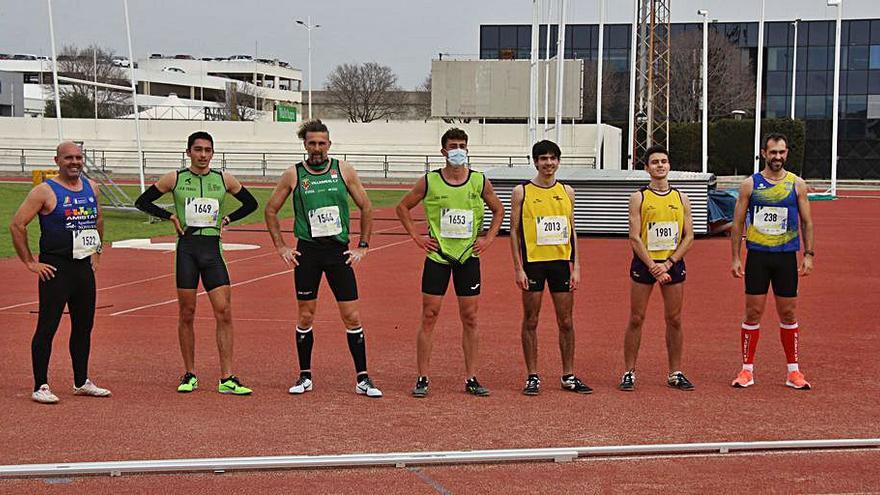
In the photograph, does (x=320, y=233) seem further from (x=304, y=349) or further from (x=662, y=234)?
(x=662, y=234)

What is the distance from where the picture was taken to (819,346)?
11.0 metres

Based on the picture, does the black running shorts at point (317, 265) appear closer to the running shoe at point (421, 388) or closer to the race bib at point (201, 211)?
the race bib at point (201, 211)

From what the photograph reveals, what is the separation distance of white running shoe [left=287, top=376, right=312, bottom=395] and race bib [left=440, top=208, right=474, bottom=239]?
60.9 inches

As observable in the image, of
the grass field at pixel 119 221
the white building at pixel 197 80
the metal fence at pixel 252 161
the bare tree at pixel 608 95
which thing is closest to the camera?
the grass field at pixel 119 221

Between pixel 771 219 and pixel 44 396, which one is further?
pixel 771 219

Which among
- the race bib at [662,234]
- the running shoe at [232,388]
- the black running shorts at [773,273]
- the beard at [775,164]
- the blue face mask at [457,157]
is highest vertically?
the blue face mask at [457,157]

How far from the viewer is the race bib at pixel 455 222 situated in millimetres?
8625

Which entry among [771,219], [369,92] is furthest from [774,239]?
[369,92]

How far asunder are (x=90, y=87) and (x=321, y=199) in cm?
8456

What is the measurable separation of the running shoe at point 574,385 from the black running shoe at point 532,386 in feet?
0.74

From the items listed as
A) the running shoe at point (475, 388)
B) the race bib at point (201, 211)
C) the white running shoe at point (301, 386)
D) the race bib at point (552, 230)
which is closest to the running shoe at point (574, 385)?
the running shoe at point (475, 388)

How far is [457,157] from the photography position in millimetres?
8531

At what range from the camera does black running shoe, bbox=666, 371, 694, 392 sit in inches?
346

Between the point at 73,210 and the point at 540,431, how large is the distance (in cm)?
387
